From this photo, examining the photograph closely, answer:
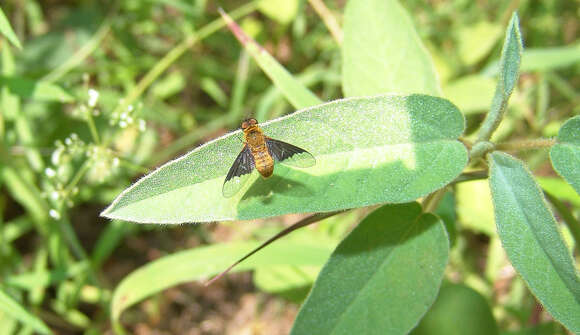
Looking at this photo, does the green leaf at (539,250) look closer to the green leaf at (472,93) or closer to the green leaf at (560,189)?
the green leaf at (560,189)

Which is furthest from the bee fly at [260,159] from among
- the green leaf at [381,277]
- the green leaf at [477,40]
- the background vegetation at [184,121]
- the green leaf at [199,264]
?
the green leaf at [477,40]

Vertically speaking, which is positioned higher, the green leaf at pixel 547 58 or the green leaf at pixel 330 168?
the green leaf at pixel 330 168

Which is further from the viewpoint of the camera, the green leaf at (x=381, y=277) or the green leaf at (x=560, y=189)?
the green leaf at (x=560, y=189)

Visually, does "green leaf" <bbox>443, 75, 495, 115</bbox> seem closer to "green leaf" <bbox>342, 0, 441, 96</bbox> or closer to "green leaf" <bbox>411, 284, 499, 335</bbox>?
"green leaf" <bbox>342, 0, 441, 96</bbox>

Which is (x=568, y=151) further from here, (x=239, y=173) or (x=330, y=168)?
(x=239, y=173)

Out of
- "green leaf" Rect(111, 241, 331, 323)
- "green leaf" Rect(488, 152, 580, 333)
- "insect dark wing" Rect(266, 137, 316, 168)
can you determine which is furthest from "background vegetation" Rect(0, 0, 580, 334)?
"green leaf" Rect(488, 152, 580, 333)

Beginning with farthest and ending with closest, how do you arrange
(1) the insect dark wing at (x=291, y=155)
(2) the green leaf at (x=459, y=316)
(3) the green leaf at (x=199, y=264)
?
1. (3) the green leaf at (x=199, y=264)
2. (2) the green leaf at (x=459, y=316)
3. (1) the insect dark wing at (x=291, y=155)
